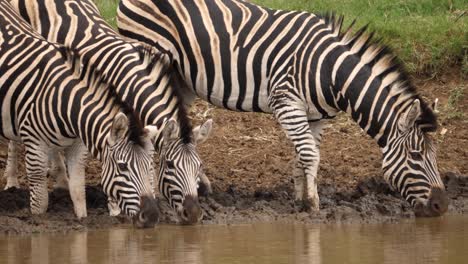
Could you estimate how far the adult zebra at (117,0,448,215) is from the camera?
40.7 feet

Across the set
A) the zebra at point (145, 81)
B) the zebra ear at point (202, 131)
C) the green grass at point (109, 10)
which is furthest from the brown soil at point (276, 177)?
the green grass at point (109, 10)

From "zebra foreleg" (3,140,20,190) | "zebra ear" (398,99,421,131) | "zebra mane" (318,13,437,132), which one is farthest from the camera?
"zebra foreleg" (3,140,20,190)

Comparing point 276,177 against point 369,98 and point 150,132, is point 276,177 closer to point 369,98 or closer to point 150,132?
point 369,98

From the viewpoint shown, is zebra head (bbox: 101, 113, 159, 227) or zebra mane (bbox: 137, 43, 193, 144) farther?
zebra mane (bbox: 137, 43, 193, 144)

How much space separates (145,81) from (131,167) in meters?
1.24

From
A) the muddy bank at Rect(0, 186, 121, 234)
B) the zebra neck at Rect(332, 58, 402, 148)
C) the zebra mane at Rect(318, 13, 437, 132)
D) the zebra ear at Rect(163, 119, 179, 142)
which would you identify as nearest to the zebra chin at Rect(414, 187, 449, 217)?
the zebra mane at Rect(318, 13, 437, 132)

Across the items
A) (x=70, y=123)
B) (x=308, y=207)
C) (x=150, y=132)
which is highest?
(x=70, y=123)

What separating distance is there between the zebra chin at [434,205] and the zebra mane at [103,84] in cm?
287

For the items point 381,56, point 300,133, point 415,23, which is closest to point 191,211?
point 300,133

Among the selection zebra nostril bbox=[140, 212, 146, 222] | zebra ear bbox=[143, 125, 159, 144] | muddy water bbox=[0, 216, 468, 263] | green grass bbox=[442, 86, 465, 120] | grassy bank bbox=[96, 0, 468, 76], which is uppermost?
grassy bank bbox=[96, 0, 468, 76]

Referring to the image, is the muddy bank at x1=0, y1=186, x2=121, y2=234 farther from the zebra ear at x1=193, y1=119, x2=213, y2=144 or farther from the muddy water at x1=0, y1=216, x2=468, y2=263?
the zebra ear at x1=193, y1=119, x2=213, y2=144

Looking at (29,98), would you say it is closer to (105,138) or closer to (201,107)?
(105,138)

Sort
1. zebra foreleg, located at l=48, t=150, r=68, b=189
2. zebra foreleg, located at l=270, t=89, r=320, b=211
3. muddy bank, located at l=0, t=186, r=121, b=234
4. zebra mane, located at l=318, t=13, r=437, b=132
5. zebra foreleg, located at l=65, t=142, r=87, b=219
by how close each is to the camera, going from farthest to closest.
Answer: zebra foreleg, located at l=48, t=150, r=68, b=189 < zebra foreleg, located at l=270, t=89, r=320, b=211 < zebra mane, located at l=318, t=13, r=437, b=132 < zebra foreleg, located at l=65, t=142, r=87, b=219 < muddy bank, located at l=0, t=186, r=121, b=234

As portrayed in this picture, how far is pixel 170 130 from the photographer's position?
11727 millimetres
